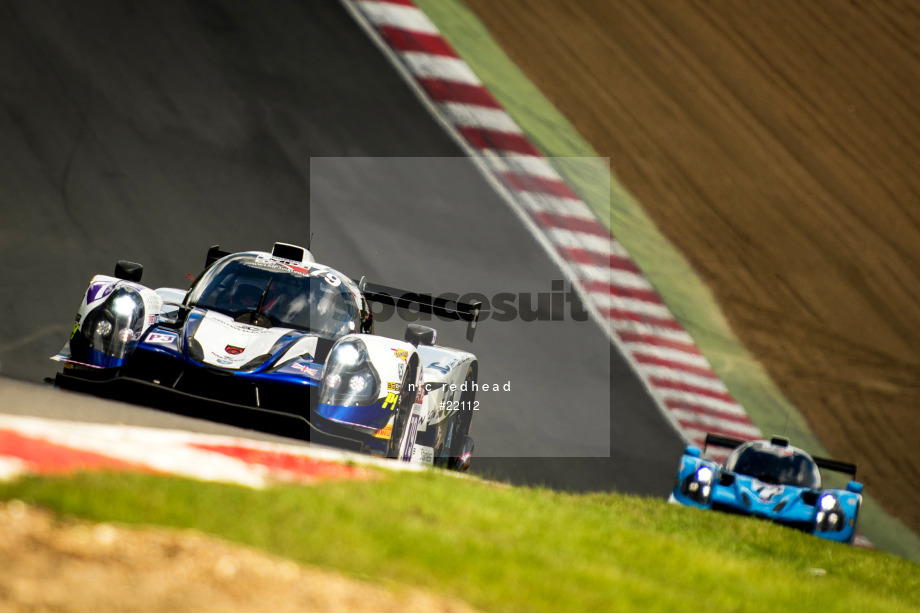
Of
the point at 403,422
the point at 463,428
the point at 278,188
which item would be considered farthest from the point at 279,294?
the point at 278,188

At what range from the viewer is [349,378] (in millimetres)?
6656

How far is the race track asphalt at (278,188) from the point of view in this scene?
412 inches

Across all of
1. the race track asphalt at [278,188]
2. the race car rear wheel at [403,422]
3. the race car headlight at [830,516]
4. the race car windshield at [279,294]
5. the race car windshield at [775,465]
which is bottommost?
the race car headlight at [830,516]

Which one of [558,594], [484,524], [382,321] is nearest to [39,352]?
[382,321]

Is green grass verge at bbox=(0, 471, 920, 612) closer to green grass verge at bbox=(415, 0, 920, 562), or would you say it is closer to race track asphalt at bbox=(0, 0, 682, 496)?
race track asphalt at bbox=(0, 0, 682, 496)

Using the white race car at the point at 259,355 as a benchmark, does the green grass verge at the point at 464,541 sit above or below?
below

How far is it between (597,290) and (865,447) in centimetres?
350

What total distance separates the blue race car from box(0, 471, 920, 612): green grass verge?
9.68ft

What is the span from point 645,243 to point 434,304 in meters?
5.41

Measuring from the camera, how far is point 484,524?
15.5 feet

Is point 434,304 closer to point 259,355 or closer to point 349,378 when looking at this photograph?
point 349,378
